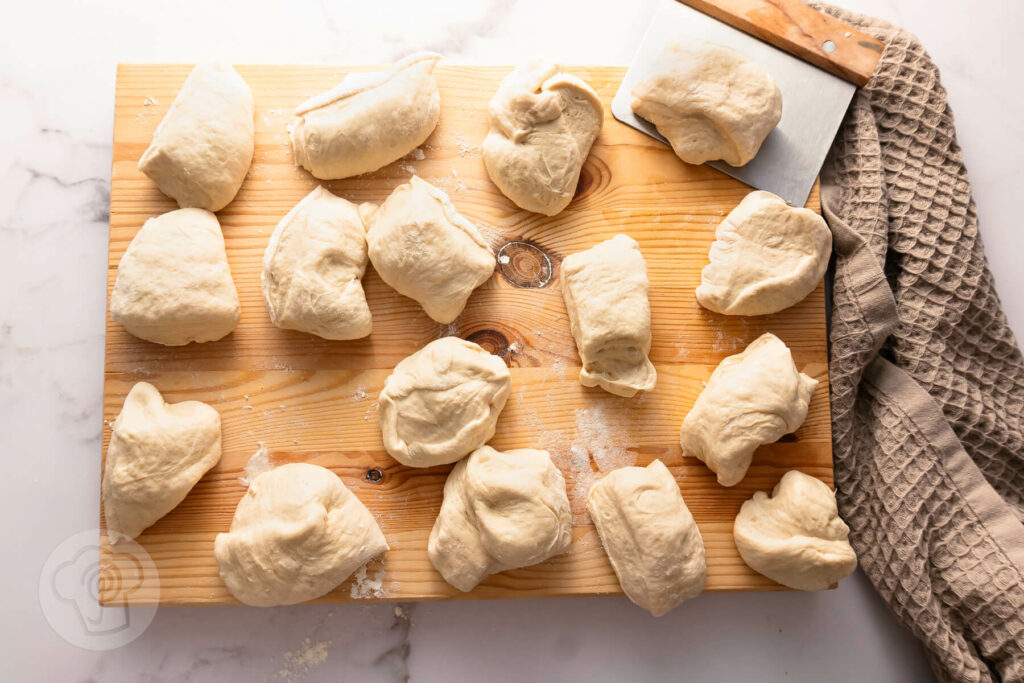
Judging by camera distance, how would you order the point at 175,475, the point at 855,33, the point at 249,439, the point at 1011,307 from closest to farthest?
the point at 175,475 < the point at 249,439 < the point at 855,33 < the point at 1011,307

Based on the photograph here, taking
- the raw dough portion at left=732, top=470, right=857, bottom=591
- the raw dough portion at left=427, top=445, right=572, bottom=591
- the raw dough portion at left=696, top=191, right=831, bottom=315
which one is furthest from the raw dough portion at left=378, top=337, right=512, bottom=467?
the raw dough portion at left=732, top=470, right=857, bottom=591

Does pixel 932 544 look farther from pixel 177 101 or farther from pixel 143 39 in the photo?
pixel 143 39

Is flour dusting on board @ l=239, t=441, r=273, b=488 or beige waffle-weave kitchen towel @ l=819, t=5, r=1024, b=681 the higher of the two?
beige waffle-weave kitchen towel @ l=819, t=5, r=1024, b=681

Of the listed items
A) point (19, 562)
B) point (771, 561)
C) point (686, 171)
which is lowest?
point (19, 562)

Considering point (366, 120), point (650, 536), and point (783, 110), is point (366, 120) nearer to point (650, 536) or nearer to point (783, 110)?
point (783, 110)

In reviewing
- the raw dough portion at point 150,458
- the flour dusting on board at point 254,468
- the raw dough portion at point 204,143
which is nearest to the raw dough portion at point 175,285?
the raw dough portion at point 204,143

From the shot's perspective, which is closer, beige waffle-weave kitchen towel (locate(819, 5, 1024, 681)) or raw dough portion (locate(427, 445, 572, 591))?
raw dough portion (locate(427, 445, 572, 591))

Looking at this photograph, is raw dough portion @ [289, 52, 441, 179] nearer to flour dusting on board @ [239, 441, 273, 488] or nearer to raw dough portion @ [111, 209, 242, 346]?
raw dough portion @ [111, 209, 242, 346]

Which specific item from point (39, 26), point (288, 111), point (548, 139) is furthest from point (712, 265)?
point (39, 26)

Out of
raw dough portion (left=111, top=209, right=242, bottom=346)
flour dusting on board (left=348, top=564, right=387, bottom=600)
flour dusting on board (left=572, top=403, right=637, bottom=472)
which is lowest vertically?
flour dusting on board (left=348, top=564, right=387, bottom=600)
